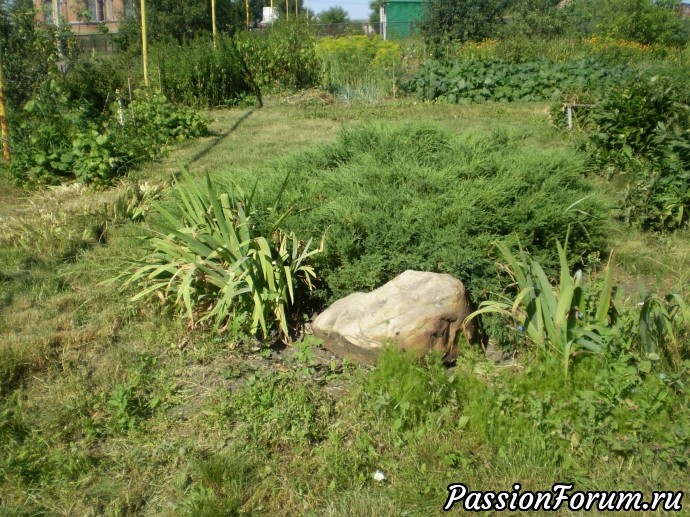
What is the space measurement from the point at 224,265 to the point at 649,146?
4279 millimetres

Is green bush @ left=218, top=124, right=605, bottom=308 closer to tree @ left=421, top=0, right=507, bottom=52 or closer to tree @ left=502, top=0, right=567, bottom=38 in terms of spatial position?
tree @ left=421, top=0, right=507, bottom=52

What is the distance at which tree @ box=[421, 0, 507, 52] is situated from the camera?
2641 cm

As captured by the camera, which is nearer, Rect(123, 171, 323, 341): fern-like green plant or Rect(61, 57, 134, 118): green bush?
Rect(123, 171, 323, 341): fern-like green plant

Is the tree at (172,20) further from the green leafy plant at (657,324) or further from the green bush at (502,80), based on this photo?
the green leafy plant at (657,324)

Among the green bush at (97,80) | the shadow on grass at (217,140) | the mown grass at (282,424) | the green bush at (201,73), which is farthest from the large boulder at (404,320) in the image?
the green bush at (201,73)

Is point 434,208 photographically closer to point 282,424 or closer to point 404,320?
point 404,320

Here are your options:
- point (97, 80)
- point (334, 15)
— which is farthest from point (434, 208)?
point (334, 15)

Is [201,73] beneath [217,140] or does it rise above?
above

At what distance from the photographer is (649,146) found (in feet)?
21.5

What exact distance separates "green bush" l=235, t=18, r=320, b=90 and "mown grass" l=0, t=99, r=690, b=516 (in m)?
10.5

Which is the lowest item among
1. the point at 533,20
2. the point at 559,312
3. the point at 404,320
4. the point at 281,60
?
the point at 404,320

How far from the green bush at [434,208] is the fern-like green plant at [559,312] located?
372 millimetres

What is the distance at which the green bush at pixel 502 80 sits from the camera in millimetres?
13602

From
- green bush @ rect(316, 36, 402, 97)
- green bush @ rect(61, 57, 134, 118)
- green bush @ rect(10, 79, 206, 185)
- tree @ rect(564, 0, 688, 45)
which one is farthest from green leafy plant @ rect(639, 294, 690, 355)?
tree @ rect(564, 0, 688, 45)
